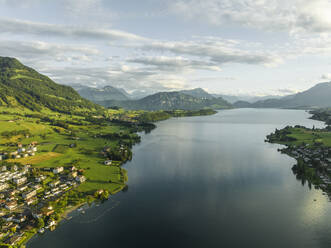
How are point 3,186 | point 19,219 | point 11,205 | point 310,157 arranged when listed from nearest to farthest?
point 19,219 < point 11,205 < point 3,186 < point 310,157

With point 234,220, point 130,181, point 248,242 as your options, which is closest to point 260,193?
point 234,220

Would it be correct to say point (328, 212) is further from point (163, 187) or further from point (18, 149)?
point (18, 149)

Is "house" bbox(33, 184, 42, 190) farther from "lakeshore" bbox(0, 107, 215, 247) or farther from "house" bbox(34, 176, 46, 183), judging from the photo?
"house" bbox(34, 176, 46, 183)

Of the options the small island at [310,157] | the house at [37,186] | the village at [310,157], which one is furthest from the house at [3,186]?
the village at [310,157]

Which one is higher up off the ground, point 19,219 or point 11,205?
point 11,205

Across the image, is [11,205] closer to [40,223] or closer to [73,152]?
[40,223]

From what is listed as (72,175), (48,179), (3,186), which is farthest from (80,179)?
(3,186)

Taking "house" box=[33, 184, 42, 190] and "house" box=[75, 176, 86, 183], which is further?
"house" box=[75, 176, 86, 183]

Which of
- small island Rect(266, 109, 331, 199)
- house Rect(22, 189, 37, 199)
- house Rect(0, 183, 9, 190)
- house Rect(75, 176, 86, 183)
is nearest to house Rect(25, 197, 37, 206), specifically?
house Rect(22, 189, 37, 199)
